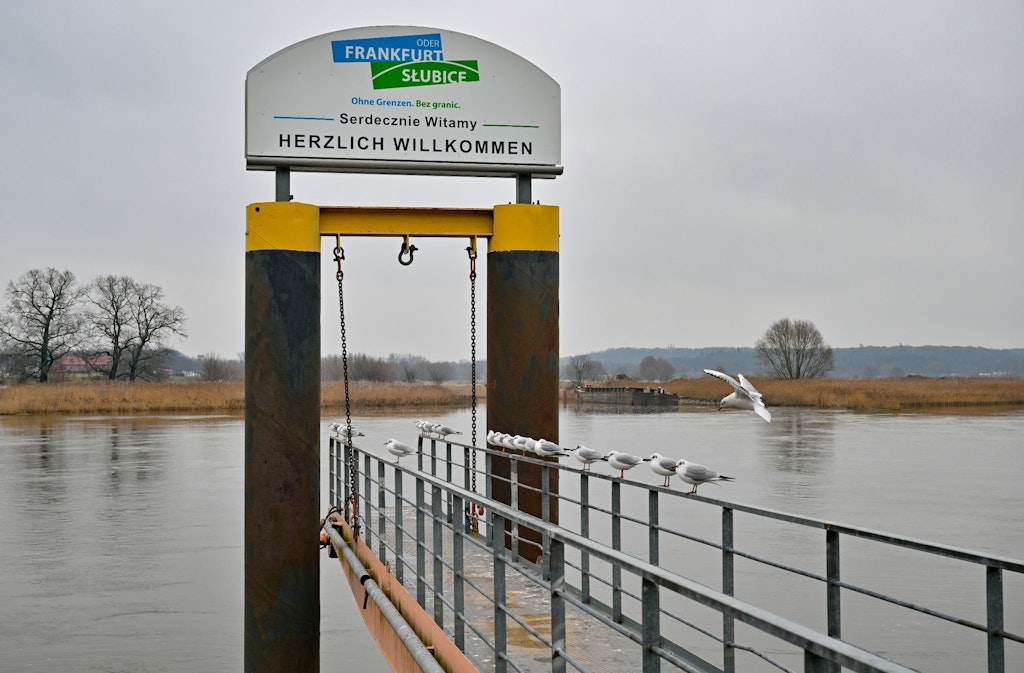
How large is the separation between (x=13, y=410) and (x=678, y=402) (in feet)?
111

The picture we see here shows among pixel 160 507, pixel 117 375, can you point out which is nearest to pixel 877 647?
pixel 160 507

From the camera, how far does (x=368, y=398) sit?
52.5 m

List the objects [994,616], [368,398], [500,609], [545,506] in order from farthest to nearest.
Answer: [368,398]
[545,506]
[500,609]
[994,616]

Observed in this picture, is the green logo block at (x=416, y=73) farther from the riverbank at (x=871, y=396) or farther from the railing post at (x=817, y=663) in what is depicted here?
the riverbank at (x=871, y=396)

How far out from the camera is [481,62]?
8.79 metres

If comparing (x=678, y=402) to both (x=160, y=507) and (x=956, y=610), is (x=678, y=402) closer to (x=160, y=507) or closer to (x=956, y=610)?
(x=160, y=507)

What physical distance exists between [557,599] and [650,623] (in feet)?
2.09

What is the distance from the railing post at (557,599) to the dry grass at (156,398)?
157ft

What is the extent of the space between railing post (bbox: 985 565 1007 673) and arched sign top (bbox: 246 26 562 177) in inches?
211

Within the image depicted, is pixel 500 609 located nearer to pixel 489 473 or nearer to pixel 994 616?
pixel 994 616

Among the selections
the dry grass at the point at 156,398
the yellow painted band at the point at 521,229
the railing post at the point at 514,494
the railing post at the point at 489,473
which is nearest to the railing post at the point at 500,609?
the railing post at the point at 514,494

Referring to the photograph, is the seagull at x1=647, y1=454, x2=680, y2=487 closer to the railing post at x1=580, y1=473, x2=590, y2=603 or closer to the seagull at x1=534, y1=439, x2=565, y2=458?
the railing post at x1=580, y1=473, x2=590, y2=603

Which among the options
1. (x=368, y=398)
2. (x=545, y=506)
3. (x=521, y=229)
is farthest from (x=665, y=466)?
(x=368, y=398)

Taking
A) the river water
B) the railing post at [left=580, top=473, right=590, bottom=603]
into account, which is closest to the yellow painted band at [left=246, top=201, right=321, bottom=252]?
the railing post at [left=580, top=473, right=590, bottom=603]
